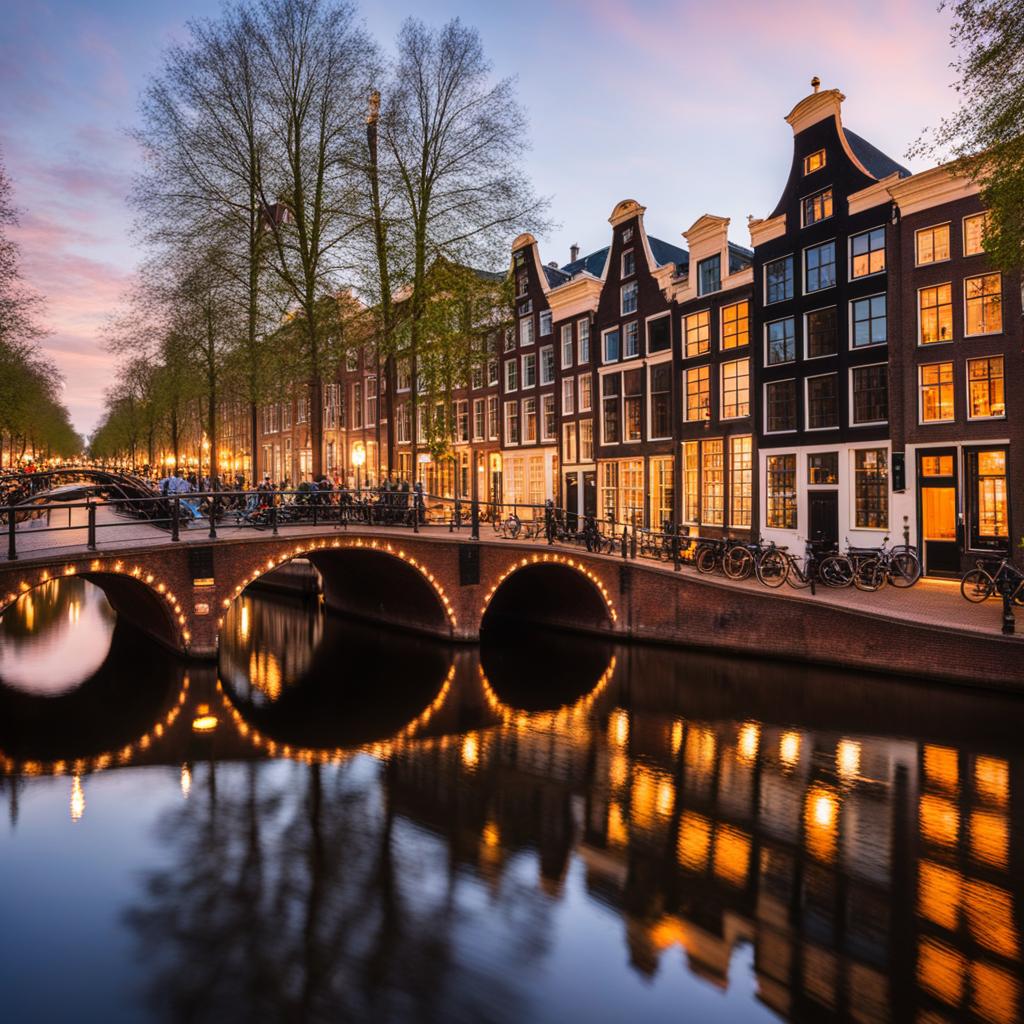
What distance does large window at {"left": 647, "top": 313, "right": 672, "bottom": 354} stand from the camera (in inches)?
1086

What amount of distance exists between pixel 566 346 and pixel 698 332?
7890mm

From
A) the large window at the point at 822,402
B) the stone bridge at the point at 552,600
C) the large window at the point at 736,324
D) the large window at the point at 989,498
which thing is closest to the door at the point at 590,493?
the large window at the point at 736,324

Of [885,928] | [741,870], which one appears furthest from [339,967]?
[885,928]

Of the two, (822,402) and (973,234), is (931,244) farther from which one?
(822,402)

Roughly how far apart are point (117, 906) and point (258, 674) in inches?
388

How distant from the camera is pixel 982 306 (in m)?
18.8

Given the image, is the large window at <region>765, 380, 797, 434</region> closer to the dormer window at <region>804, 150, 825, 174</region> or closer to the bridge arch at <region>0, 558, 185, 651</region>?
the dormer window at <region>804, 150, 825, 174</region>

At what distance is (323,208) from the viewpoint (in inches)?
884

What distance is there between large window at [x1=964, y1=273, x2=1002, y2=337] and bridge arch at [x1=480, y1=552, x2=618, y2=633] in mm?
11906

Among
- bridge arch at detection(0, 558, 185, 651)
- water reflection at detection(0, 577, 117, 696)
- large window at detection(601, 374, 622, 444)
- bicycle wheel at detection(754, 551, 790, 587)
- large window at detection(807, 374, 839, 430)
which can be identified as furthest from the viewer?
large window at detection(601, 374, 622, 444)

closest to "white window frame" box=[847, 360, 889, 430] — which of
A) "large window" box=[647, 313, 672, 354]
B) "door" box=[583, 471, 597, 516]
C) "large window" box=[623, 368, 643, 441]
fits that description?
"large window" box=[647, 313, 672, 354]

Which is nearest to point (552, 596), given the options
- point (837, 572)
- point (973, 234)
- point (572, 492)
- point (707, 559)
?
point (707, 559)

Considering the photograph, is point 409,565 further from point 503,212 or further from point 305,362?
point 503,212

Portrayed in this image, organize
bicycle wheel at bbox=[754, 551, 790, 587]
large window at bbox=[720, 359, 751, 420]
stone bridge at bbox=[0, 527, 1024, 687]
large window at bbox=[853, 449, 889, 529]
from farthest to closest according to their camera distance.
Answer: large window at bbox=[720, 359, 751, 420]
large window at bbox=[853, 449, 889, 529]
bicycle wheel at bbox=[754, 551, 790, 587]
stone bridge at bbox=[0, 527, 1024, 687]
